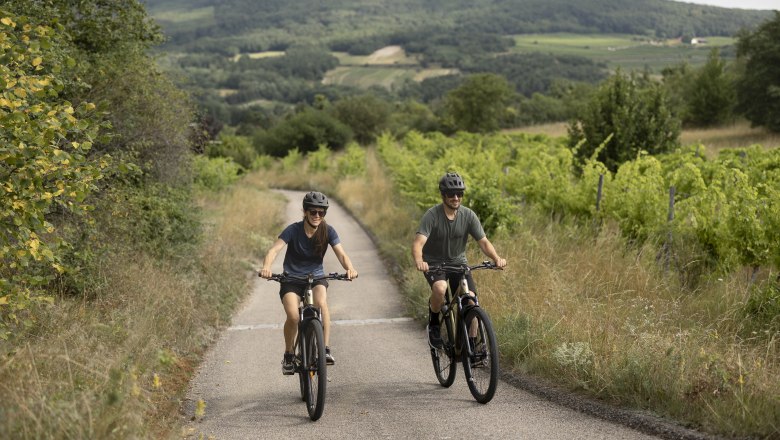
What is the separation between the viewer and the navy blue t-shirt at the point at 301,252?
308 inches

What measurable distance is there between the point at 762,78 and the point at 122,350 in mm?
44092

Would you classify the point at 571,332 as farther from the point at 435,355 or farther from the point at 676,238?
the point at 676,238

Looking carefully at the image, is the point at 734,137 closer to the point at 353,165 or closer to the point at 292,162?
the point at 353,165

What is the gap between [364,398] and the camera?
8047 mm

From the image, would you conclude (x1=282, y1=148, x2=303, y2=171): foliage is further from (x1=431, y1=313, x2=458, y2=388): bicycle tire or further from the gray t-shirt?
the gray t-shirt

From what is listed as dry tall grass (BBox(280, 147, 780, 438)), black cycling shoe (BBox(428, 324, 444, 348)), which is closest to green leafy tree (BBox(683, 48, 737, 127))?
dry tall grass (BBox(280, 147, 780, 438))

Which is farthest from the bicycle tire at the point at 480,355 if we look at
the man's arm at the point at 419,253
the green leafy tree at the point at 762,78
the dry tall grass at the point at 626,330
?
the green leafy tree at the point at 762,78

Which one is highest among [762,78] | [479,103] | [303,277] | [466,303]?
[303,277]

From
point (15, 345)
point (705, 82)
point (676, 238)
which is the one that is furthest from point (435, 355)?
point (705, 82)

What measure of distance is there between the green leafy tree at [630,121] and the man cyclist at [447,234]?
16.6 m

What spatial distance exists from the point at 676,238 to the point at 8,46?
9.94 m

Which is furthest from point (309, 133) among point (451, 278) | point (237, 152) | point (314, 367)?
point (314, 367)

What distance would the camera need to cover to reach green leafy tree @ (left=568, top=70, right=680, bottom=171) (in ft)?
79.0

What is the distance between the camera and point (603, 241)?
1314cm
